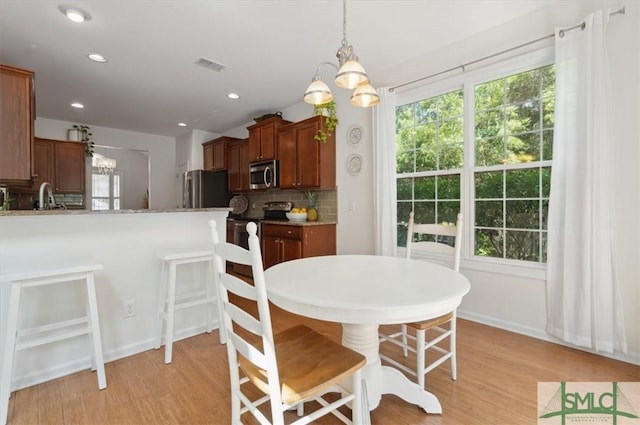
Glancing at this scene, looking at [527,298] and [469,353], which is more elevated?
[527,298]

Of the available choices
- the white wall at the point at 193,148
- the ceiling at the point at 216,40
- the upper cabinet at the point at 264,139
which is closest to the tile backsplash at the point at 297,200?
the upper cabinet at the point at 264,139

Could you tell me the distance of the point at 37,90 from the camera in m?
3.74

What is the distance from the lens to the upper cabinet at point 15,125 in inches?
91.4

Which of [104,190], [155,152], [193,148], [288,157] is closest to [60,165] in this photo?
Result: [104,190]

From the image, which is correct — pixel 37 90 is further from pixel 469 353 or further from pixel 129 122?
pixel 469 353

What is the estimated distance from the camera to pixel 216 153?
18.5 ft

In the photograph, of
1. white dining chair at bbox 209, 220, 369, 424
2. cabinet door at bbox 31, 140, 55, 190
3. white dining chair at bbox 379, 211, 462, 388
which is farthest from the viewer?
cabinet door at bbox 31, 140, 55, 190

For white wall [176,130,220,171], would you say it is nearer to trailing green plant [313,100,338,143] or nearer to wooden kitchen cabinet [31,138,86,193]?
wooden kitchen cabinet [31,138,86,193]

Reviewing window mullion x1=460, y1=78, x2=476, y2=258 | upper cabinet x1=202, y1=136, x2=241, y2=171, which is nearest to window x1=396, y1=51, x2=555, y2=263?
window mullion x1=460, y1=78, x2=476, y2=258

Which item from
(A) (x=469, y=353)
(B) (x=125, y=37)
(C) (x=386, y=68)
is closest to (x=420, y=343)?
(A) (x=469, y=353)

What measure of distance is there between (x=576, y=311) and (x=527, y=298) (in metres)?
0.35

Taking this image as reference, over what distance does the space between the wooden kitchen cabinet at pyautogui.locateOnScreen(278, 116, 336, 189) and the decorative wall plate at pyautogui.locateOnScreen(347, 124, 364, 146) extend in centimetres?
26

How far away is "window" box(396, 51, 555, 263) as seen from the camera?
8.04ft

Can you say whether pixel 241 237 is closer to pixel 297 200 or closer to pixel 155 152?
pixel 297 200
